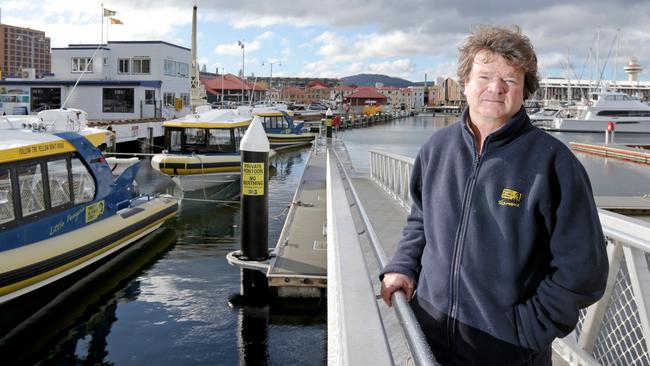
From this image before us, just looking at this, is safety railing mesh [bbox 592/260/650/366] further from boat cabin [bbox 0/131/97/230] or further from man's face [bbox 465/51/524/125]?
boat cabin [bbox 0/131/97/230]

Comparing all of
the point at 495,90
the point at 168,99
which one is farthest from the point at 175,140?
the point at 168,99

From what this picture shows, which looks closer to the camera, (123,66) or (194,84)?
(123,66)

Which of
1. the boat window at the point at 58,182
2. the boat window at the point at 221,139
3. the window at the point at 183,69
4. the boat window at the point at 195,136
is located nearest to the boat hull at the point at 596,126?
the window at the point at 183,69

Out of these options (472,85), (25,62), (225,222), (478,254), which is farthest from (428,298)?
(25,62)

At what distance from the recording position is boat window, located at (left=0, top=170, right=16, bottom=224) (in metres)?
8.62

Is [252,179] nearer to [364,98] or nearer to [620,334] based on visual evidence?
[620,334]

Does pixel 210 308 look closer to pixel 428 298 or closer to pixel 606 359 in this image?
pixel 606 359

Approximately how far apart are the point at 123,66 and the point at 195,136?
2442 cm

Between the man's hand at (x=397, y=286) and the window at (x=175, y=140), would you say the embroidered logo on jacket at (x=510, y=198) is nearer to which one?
the man's hand at (x=397, y=286)

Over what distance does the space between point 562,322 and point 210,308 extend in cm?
773

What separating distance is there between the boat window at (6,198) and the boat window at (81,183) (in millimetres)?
1684

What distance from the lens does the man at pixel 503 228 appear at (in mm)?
2014

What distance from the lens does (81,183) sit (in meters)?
10.7

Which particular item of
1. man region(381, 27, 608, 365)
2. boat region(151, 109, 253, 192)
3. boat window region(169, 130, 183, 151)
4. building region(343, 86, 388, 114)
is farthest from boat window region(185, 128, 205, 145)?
building region(343, 86, 388, 114)
